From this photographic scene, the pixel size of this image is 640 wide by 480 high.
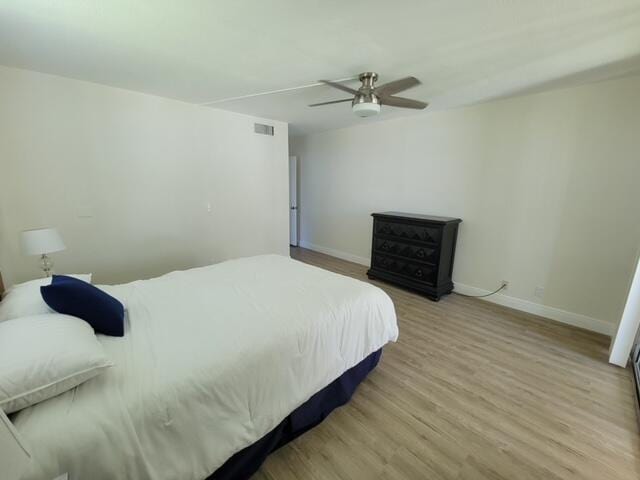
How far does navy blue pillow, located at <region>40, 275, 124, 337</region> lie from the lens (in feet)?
4.22

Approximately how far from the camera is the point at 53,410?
2.97 ft

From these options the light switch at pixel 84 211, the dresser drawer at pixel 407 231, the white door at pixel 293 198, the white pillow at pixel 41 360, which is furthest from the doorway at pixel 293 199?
the white pillow at pixel 41 360

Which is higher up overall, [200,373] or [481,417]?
[200,373]

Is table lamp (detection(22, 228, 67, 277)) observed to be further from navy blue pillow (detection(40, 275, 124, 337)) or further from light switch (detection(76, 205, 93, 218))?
navy blue pillow (detection(40, 275, 124, 337))

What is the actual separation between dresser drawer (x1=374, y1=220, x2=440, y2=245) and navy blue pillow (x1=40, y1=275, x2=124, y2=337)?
3.08m

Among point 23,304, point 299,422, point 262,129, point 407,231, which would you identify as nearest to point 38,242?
point 23,304

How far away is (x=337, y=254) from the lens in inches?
203

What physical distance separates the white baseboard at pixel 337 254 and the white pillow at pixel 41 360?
3981 millimetres

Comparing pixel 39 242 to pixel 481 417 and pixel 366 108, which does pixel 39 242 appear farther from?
pixel 481 417

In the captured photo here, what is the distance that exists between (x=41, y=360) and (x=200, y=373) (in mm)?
532

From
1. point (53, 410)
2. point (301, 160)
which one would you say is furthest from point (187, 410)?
point (301, 160)

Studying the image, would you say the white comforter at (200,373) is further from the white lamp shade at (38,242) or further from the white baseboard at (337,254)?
the white baseboard at (337,254)

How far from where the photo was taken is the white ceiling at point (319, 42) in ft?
4.67

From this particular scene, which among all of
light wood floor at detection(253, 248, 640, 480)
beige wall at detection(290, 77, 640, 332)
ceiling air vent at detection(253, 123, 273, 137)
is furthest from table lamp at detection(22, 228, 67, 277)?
beige wall at detection(290, 77, 640, 332)
